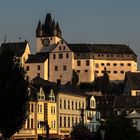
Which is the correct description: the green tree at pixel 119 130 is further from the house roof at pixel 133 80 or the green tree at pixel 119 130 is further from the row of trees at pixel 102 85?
the row of trees at pixel 102 85

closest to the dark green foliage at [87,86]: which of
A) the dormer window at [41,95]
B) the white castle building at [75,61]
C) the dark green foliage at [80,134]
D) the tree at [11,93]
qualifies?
the white castle building at [75,61]

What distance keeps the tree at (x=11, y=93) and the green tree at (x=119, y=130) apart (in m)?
9.95

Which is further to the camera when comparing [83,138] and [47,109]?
[47,109]

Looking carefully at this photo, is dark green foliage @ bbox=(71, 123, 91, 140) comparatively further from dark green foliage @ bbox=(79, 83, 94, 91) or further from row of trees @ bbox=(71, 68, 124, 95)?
dark green foliage @ bbox=(79, 83, 94, 91)

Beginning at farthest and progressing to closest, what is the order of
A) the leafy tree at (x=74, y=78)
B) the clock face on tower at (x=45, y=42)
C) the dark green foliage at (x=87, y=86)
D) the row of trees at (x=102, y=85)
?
the clock face on tower at (x=45, y=42) < the leafy tree at (x=74, y=78) < the dark green foliage at (x=87, y=86) < the row of trees at (x=102, y=85)

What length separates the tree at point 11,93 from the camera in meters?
46.5

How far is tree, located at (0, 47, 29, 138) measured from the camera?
153 ft

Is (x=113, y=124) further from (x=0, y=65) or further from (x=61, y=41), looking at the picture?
(x=61, y=41)

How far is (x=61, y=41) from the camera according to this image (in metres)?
187

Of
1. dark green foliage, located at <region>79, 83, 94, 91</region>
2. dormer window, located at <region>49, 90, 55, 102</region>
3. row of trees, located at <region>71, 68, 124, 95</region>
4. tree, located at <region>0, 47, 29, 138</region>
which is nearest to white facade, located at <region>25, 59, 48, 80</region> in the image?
row of trees, located at <region>71, 68, 124, 95</region>

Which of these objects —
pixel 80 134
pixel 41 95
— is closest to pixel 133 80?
pixel 41 95

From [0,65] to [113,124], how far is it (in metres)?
12.7

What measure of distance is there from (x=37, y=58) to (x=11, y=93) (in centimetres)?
13822

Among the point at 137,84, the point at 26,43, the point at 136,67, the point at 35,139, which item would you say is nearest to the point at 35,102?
the point at 35,139
